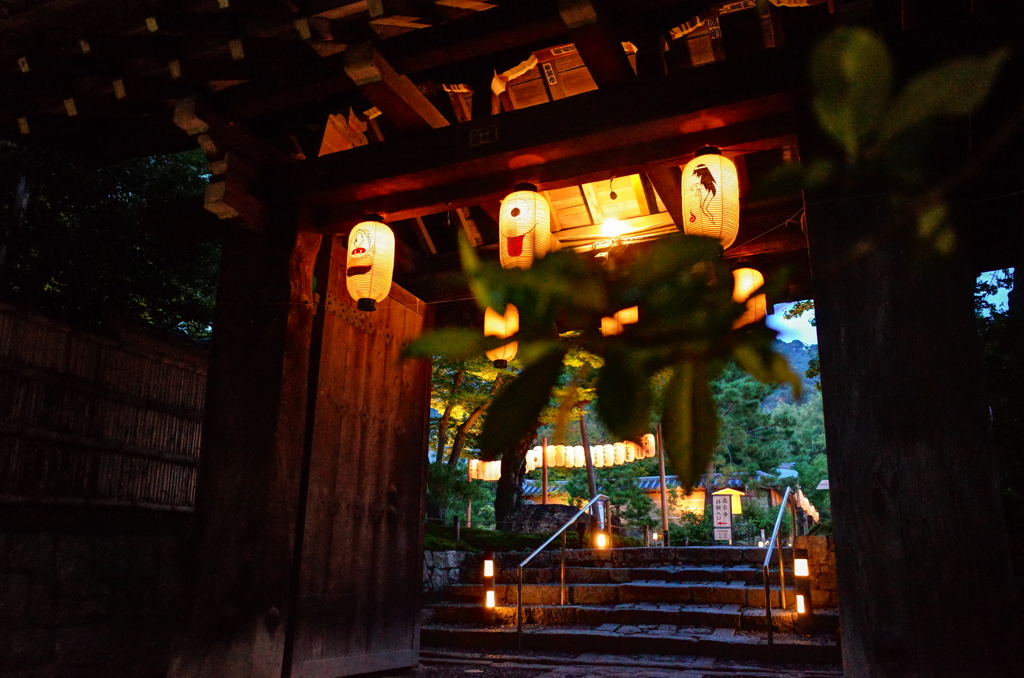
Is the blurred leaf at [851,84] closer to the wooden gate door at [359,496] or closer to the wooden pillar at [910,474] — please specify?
the wooden pillar at [910,474]

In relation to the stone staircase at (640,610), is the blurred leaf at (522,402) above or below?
above

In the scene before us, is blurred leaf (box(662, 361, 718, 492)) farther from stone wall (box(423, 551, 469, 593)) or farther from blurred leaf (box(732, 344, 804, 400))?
stone wall (box(423, 551, 469, 593))

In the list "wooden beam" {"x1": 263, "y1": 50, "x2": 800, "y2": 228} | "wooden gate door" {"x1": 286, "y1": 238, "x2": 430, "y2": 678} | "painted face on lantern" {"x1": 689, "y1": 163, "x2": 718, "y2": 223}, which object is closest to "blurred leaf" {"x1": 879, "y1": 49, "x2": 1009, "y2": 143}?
"painted face on lantern" {"x1": 689, "y1": 163, "x2": 718, "y2": 223}

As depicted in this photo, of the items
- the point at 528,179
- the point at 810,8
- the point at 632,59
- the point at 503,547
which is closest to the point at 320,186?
the point at 528,179

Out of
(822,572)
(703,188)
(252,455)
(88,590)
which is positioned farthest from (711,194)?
(822,572)

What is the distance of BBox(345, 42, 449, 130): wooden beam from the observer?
15.2 feet

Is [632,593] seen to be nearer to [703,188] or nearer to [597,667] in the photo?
[597,667]

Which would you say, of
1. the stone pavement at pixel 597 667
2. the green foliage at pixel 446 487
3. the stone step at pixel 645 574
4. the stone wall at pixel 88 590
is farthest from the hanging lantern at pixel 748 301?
the green foliage at pixel 446 487

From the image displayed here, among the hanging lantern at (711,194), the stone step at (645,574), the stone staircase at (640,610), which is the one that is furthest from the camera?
the stone step at (645,574)

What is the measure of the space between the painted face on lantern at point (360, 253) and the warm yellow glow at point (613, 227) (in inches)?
100

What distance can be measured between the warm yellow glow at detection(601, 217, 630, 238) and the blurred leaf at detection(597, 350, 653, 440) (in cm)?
623

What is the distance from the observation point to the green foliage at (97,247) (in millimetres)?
7895

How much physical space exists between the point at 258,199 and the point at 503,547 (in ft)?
34.9

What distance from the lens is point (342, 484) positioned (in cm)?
610
